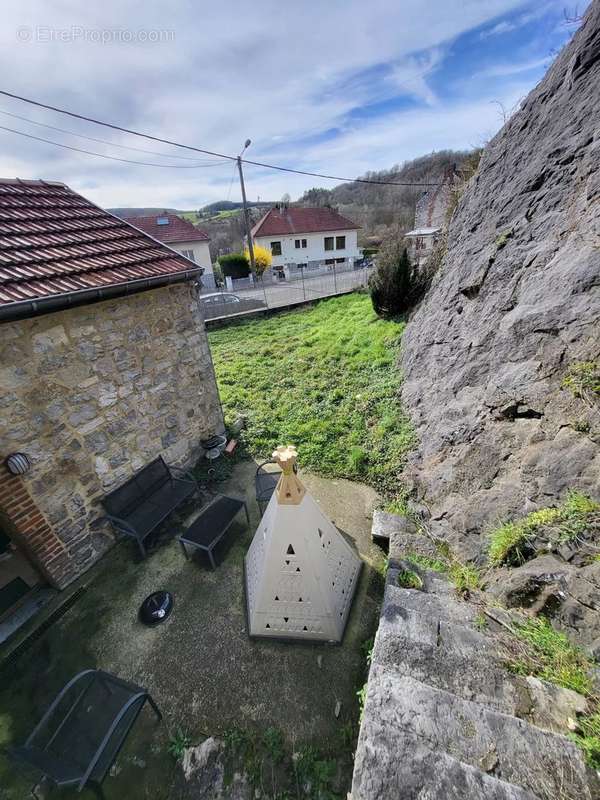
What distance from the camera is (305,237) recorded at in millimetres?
30484

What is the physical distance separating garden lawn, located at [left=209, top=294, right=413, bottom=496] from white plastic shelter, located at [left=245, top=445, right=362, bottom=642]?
2115 mm

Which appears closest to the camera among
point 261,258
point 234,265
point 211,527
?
point 211,527

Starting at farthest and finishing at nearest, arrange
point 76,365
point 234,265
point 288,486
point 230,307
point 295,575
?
1. point 234,265
2. point 230,307
3. point 76,365
4. point 295,575
5. point 288,486

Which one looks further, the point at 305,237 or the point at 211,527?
the point at 305,237

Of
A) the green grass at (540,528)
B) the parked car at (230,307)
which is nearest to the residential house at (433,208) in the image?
the parked car at (230,307)

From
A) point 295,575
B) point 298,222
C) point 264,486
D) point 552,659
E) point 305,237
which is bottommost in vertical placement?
point 264,486

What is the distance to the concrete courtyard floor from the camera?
2742 mm

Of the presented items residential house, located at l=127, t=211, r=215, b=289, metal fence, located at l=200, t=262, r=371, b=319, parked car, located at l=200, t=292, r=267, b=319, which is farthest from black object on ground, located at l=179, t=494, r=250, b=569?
residential house, located at l=127, t=211, r=215, b=289

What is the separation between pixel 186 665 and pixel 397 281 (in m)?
9.22

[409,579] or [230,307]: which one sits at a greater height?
[230,307]

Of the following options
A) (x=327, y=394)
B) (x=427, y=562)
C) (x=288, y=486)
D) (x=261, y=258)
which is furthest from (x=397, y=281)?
(x=261, y=258)

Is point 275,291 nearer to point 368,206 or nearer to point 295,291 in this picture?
point 295,291

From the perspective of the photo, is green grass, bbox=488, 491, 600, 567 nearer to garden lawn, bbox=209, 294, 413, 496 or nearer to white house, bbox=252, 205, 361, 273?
garden lawn, bbox=209, 294, 413, 496

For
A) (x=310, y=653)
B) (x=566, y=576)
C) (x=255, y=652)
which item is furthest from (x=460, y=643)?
(x=255, y=652)
